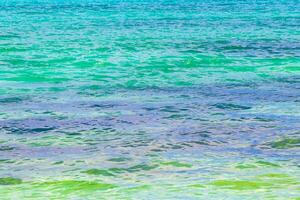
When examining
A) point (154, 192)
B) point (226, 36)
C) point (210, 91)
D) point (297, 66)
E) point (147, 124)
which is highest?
point (226, 36)

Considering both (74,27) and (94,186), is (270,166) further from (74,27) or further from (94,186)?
(74,27)

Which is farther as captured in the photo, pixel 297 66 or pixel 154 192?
pixel 297 66

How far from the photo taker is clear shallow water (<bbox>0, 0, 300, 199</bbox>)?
1115 centimetres

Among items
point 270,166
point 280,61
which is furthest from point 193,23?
point 270,166

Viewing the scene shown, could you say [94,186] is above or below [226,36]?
below

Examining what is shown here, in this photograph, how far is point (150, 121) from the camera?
15.4 m

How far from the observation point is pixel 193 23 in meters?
48.7

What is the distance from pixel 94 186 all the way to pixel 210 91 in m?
8.76

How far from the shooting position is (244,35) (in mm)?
38156

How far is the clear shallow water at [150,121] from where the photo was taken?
11.1 metres

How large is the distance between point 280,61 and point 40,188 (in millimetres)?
16175

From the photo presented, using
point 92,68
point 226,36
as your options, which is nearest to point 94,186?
point 92,68

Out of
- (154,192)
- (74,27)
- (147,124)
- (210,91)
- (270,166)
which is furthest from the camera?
(74,27)

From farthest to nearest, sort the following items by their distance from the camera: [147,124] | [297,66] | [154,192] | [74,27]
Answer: [74,27] < [297,66] < [147,124] < [154,192]
